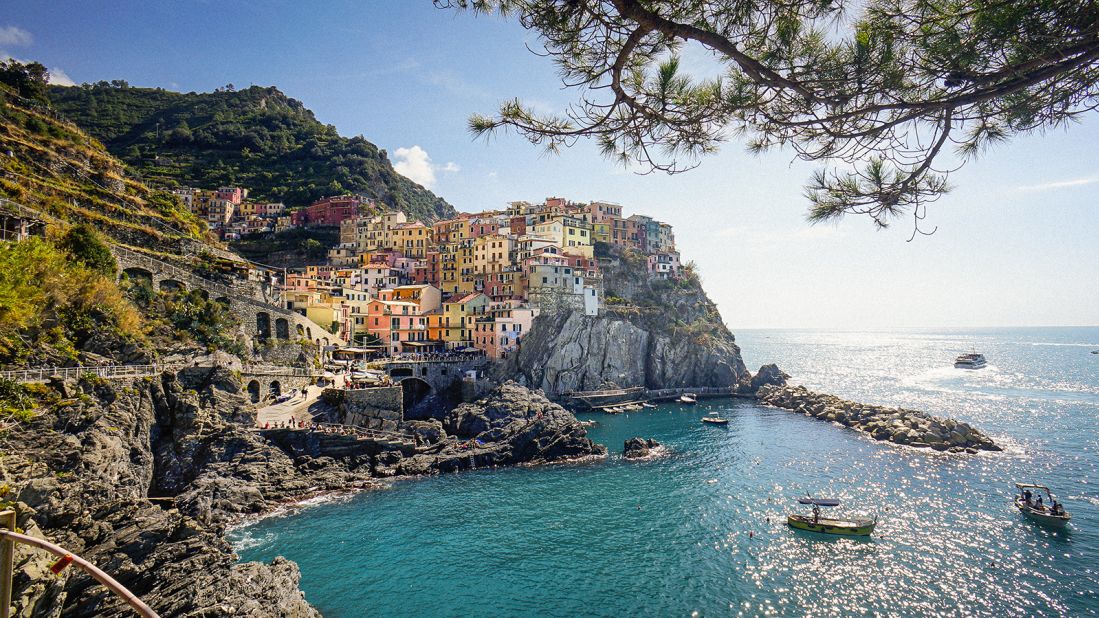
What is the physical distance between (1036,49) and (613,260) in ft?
211

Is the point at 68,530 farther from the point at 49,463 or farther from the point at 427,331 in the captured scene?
the point at 427,331

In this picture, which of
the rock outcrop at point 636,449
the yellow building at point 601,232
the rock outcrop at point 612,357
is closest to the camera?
the rock outcrop at point 636,449

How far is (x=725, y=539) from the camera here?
74.4ft

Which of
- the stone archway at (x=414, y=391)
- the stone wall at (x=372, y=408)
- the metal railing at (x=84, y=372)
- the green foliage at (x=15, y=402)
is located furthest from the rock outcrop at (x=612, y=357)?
A: the green foliage at (x=15, y=402)

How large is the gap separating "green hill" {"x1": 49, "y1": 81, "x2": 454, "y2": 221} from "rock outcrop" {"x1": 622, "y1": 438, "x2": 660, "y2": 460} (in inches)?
3060

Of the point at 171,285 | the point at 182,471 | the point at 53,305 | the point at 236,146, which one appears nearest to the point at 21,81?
the point at 171,285

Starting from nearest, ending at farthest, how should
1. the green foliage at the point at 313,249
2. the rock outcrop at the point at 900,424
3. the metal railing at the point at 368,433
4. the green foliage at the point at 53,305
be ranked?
the green foliage at the point at 53,305 → the metal railing at the point at 368,433 → the rock outcrop at the point at 900,424 → the green foliage at the point at 313,249

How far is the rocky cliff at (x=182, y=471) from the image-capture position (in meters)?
13.4

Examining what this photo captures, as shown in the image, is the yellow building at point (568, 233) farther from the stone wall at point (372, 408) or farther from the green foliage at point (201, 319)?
the green foliage at point (201, 319)

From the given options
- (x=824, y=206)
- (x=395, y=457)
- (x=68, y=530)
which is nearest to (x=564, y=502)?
(x=395, y=457)

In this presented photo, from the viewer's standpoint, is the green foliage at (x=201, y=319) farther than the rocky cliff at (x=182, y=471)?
Yes

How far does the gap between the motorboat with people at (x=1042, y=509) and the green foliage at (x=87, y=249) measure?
4901 cm

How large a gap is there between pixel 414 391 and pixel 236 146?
87.4m

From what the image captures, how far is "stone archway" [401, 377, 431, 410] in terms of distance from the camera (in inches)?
1832
